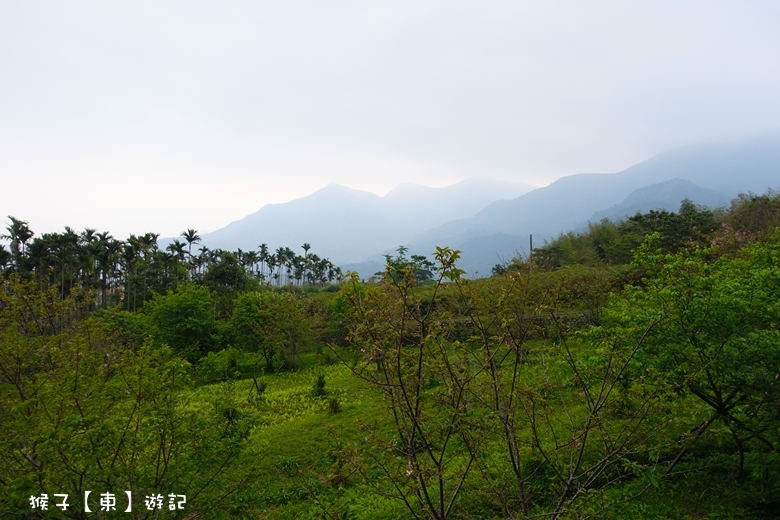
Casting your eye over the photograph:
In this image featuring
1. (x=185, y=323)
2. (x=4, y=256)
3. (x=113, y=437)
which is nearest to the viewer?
(x=113, y=437)

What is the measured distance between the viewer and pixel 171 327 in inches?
788

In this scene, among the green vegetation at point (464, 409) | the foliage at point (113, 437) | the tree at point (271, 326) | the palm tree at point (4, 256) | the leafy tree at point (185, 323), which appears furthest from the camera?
the palm tree at point (4, 256)

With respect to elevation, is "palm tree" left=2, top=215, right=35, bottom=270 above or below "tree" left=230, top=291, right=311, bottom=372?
above

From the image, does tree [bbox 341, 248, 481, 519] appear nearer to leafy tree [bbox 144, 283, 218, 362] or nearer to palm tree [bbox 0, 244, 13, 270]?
leafy tree [bbox 144, 283, 218, 362]

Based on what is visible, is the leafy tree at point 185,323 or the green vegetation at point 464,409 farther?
the leafy tree at point 185,323

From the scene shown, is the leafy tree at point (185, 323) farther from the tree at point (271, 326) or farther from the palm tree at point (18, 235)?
the palm tree at point (18, 235)

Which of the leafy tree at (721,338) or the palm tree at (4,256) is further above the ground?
the palm tree at (4,256)

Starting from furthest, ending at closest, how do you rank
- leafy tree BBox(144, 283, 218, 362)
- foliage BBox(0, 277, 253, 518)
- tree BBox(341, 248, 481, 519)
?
1. leafy tree BBox(144, 283, 218, 362)
2. foliage BBox(0, 277, 253, 518)
3. tree BBox(341, 248, 481, 519)

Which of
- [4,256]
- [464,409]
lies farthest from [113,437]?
[4,256]

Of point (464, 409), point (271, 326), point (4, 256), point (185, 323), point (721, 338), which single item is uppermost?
point (4, 256)

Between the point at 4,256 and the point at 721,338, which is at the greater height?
the point at 4,256

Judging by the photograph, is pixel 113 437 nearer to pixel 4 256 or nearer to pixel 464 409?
pixel 464 409

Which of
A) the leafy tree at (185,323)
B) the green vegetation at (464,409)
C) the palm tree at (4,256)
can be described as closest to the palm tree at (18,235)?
the palm tree at (4,256)

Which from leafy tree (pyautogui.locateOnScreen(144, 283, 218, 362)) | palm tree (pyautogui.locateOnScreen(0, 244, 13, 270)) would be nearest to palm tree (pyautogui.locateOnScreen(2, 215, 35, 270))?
palm tree (pyautogui.locateOnScreen(0, 244, 13, 270))
